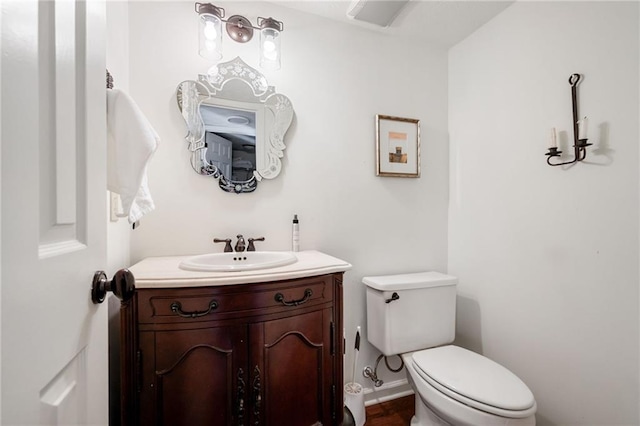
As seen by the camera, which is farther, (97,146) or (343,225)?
(343,225)

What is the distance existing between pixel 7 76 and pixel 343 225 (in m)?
1.47

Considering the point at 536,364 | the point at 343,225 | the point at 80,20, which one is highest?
the point at 80,20

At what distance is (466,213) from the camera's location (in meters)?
1.80

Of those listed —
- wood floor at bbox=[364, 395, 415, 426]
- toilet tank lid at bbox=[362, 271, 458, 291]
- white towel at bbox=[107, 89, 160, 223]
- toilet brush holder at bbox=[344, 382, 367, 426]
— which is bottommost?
wood floor at bbox=[364, 395, 415, 426]

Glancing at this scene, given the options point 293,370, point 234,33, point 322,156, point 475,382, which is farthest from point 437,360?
point 234,33

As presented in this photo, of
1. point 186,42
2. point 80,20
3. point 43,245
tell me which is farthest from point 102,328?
point 186,42

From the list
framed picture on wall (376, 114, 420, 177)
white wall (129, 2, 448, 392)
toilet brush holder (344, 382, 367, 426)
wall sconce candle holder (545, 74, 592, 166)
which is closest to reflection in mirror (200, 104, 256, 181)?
white wall (129, 2, 448, 392)

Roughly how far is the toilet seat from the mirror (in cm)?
125

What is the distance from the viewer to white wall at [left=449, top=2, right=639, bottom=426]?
3.63 feet

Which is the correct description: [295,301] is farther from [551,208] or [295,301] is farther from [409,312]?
[551,208]

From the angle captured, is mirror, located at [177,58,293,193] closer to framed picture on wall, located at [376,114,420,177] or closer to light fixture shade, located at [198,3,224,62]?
light fixture shade, located at [198,3,224,62]

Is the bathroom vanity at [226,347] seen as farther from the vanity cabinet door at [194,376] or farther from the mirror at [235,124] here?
the mirror at [235,124]

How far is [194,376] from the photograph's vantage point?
95 cm

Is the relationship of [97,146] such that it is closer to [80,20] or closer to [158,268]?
[80,20]
